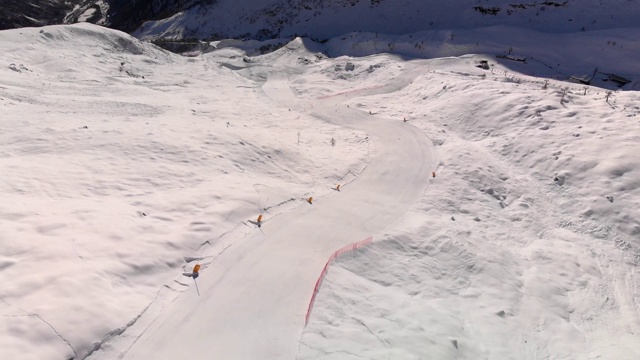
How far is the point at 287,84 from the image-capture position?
29094 millimetres

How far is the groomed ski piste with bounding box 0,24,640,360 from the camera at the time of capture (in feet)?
23.3

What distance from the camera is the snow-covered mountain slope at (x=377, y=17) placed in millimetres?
31844

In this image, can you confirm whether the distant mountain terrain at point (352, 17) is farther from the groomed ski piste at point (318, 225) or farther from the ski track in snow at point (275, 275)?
the ski track in snow at point (275, 275)

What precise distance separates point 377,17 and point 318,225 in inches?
1322

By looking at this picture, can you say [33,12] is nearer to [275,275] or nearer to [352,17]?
[352,17]

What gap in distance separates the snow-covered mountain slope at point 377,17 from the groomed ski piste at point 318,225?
1534 centimetres

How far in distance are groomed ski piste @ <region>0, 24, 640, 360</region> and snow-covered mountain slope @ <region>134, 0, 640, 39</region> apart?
1534cm

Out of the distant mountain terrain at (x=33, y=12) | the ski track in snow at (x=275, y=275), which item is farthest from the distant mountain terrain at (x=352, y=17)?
the ski track in snow at (x=275, y=275)

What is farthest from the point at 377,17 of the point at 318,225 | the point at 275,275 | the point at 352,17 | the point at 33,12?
the point at 33,12

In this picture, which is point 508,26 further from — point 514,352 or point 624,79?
point 514,352

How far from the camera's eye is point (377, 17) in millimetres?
39469

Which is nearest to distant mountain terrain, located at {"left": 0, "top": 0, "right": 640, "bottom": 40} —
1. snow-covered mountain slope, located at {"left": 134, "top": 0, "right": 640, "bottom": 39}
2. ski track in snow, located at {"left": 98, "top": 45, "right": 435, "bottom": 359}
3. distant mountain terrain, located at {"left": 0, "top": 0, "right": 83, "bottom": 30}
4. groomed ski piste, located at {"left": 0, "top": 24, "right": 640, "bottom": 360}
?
snow-covered mountain slope, located at {"left": 134, "top": 0, "right": 640, "bottom": 39}

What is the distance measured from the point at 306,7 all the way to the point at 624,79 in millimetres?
30851

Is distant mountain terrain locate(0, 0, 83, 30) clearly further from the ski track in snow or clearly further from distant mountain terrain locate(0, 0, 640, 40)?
the ski track in snow
